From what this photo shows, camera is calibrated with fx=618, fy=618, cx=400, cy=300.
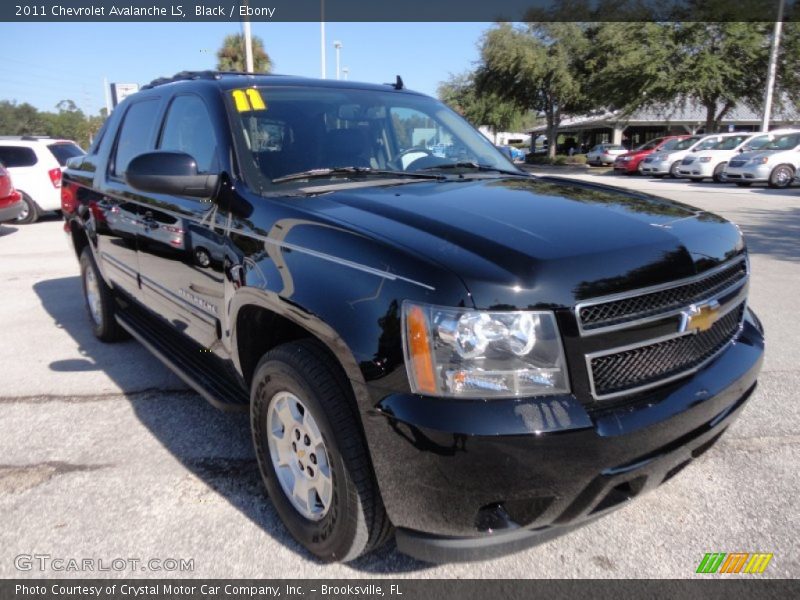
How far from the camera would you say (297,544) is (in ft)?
8.27

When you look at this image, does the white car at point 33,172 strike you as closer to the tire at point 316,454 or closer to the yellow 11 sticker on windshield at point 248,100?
the yellow 11 sticker on windshield at point 248,100

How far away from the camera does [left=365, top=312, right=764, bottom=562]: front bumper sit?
1789 millimetres

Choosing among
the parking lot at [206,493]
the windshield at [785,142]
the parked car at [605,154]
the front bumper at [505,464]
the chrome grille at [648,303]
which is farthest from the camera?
the parked car at [605,154]

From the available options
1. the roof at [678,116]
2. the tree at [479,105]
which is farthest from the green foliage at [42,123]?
the roof at [678,116]

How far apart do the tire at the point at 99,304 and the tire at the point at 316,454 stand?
2809 millimetres

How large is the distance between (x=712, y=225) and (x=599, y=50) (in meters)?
36.7

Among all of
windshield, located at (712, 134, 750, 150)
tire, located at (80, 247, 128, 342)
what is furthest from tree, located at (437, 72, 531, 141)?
tire, located at (80, 247, 128, 342)

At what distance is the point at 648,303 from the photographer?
2.04 metres

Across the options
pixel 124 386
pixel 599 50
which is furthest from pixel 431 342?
pixel 599 50

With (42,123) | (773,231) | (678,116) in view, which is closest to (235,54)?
(773,231)

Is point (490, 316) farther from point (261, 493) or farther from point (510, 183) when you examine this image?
point (261, 493)

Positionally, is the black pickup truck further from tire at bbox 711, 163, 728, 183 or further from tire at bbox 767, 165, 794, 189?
tire at bbox 711, 163, 728, 183

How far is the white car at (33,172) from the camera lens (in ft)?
42.7

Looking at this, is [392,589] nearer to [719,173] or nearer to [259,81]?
[259,81]
